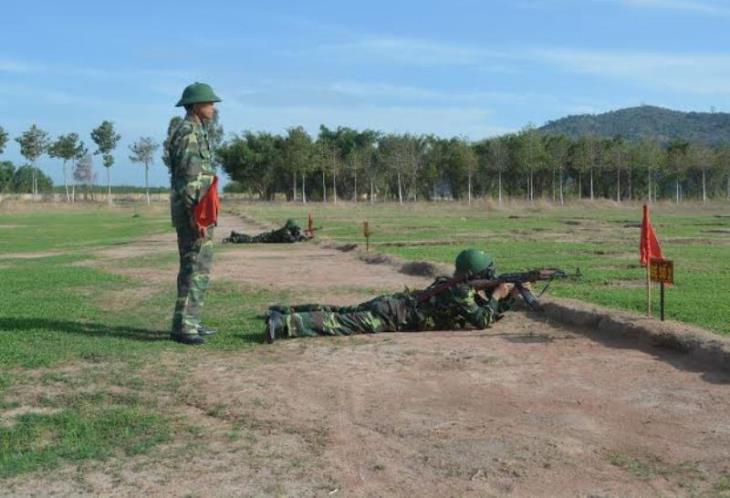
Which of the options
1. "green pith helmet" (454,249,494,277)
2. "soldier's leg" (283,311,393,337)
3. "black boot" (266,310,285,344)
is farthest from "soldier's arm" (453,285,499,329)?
"black boot" (266,310,285,344)

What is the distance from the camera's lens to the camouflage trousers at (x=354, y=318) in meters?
8.27

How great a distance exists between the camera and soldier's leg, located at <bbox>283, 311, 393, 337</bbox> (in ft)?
27.0

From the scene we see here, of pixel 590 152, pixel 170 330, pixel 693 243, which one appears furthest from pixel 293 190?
pixel 170 330

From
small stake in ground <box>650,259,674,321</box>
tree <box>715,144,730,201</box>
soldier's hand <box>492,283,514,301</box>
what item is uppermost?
tree <box>715,144,730,201</box>

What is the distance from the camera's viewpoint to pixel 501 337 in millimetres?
8336

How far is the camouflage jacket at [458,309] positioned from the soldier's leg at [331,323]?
20.0 inches

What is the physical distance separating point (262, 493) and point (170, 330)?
494 centimetres

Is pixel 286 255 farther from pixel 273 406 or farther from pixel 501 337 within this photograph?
pixel 273 406

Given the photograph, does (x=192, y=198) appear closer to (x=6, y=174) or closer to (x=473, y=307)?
(x=473, y=307)

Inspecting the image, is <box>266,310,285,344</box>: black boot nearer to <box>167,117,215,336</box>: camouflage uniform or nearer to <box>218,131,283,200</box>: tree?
<box>167,117,215,336</box>: camouflage uniform

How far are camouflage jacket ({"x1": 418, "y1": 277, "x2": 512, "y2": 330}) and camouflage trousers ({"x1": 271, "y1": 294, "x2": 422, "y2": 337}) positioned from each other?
0.50 ft

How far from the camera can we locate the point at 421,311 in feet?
28.6

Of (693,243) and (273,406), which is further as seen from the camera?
(693,243)

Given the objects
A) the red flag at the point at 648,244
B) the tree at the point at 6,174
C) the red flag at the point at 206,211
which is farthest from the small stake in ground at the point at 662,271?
the tree at the point at 6,174
